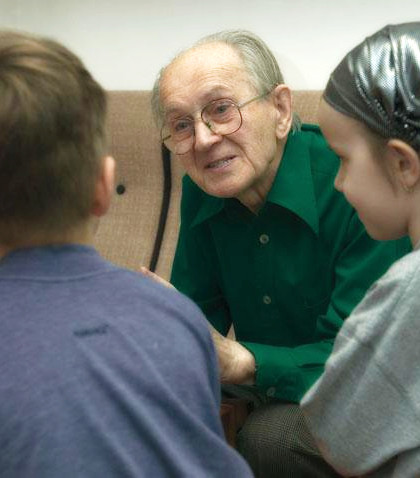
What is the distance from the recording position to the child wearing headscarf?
84cm

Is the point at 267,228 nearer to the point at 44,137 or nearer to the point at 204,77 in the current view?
the point at 204,77

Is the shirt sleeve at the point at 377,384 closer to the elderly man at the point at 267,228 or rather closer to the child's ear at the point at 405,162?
the child's ear at the point at 405,162

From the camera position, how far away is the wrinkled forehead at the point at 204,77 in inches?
52.8

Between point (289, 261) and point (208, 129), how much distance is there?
0.31 meters

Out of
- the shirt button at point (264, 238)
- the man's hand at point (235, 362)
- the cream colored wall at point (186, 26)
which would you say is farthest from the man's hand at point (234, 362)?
the cream colored wall at point (186, 26)

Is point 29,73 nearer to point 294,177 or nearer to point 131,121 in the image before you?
point 294,177

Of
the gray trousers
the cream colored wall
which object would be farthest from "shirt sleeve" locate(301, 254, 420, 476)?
the cream colored wall

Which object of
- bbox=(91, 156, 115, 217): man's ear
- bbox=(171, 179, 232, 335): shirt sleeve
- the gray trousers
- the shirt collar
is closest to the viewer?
bbox=(91, 156, 115, 217): man's ear

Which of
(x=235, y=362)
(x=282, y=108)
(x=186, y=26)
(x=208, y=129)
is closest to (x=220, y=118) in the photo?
(x=208, y=129)

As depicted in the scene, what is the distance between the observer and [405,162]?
36.3 inches

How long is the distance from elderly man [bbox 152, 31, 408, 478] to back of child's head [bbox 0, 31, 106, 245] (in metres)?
0.55

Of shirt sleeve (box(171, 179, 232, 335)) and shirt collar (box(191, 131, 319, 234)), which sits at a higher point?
shirt collar (box(191, 131, 319, 234))

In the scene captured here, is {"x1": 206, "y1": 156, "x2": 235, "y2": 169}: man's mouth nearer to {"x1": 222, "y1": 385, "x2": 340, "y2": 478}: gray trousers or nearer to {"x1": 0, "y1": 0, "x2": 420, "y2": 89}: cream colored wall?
{"x1": 222, "y1": 385, "x2": 340, "y2": 478}: gray trousers

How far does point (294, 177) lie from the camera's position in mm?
1376
